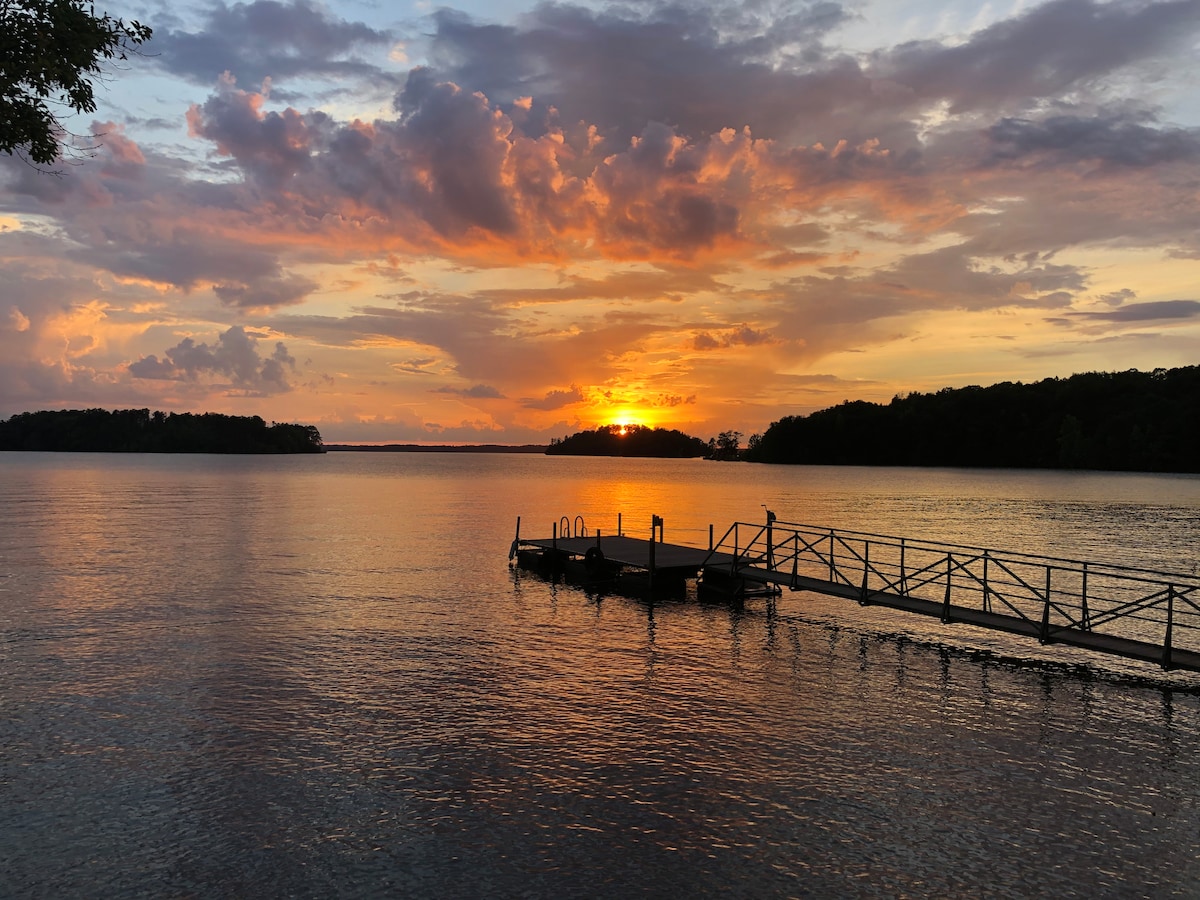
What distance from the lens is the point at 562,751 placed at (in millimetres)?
18531

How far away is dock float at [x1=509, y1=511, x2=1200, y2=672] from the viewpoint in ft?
83.6

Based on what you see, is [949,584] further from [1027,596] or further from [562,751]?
[562,751]

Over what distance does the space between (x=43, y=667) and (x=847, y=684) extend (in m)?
24.0

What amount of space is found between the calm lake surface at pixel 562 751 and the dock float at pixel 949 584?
139 centimetres

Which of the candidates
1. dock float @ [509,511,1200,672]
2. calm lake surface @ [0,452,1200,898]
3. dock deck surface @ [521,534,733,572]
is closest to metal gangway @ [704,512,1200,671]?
dock float @ [509,511,1200,672]

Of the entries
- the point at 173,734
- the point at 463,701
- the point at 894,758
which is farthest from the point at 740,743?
the point at 173,734

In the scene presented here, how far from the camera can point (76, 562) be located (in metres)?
48.6

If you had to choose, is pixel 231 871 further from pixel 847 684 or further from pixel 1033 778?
pixel 847 684

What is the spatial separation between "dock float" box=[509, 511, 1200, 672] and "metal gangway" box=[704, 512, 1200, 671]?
5 cm

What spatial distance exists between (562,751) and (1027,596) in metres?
28.4

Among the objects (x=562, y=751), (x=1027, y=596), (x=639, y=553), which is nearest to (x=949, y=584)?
(x=1027, y=596)

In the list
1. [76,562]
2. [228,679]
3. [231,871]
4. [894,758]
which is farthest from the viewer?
[76,562]

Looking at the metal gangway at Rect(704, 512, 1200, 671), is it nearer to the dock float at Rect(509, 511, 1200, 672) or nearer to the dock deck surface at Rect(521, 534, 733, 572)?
the dock float at Rect(509, 511, 1200, 672)

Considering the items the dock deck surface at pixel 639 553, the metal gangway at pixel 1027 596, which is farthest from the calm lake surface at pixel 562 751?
the dock deck surface at pixel 639 553
